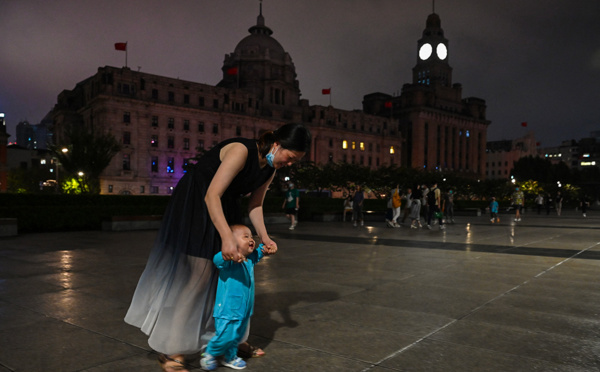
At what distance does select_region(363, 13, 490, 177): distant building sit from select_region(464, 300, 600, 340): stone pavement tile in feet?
303

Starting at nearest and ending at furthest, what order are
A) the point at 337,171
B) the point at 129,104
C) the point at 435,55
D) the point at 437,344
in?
1. the point at 437,344
2. the point at 337,171
3. the point at 129,104
4. the point at 435,55

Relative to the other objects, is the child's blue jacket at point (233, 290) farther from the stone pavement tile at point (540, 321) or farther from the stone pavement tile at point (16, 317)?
the stone pavement tile at point (540, 321)

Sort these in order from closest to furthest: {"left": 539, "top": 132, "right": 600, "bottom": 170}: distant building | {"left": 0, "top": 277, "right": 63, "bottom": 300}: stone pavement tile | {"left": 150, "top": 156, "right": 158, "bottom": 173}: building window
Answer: {"left": 0, "top": 277, "right": 63, "bottom": 300}: stone pavement tile → {"left": 150, "top": 156, "right": 158, "bottom": 173}: building window → {"left": 539, "top": 132, "right": 600, "bottom": 170}: distant building

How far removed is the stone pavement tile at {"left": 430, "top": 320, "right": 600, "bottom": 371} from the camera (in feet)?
10.7

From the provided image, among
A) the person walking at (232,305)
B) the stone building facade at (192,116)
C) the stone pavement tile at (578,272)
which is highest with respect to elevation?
the stone building facade at (192,116)

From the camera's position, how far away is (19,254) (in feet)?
29.3

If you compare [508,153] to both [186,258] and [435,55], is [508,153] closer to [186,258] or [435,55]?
[435,55]

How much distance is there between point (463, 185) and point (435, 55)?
256 ft

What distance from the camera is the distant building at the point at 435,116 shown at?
104 metres

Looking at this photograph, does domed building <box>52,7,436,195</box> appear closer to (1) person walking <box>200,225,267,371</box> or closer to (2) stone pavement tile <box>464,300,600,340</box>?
(2) stone pavement tile <box>464,300,600,340</box>

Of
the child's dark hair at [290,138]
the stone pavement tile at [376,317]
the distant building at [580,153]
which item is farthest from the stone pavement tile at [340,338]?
the distant building at [580,153]

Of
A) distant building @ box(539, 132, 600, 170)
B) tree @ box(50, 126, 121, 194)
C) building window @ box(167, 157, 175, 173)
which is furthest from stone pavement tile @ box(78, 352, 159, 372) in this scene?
distant building @ box(539, 132, 600, 170)

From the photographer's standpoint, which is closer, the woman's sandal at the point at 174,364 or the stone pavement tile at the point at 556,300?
the woman's sandal at the point at 174,364

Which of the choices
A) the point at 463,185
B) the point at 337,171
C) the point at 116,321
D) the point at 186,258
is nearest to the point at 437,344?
the point at 186,258
